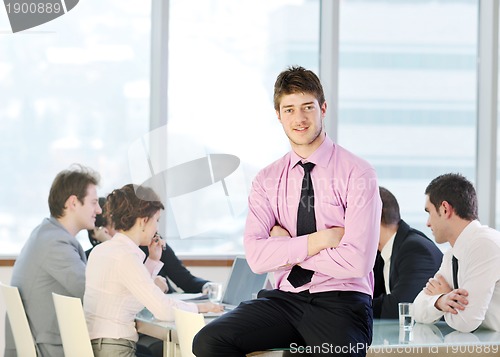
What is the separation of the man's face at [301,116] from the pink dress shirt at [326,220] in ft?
0.21

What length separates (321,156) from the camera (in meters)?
2.90

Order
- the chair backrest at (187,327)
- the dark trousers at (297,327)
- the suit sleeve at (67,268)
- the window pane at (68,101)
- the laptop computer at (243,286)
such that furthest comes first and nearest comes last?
1. the window pane at (68,101)
2. the laptop computer at (243,286)
3. the suit sleeve at (67,268)
4. the chair backrest at (187,327)
5. the dark trousers at (297,327)

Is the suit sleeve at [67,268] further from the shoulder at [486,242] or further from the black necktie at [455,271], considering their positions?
the shoulder at [486,242]

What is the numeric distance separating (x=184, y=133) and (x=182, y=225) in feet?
2.34

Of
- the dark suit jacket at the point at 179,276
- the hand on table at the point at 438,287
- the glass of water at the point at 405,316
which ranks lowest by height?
the dark suit jacket at the point at 179,276

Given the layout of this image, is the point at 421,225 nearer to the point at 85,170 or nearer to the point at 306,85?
the point at 85,170

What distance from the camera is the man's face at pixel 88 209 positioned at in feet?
14.8

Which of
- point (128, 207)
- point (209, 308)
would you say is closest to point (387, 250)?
point (209, 308)

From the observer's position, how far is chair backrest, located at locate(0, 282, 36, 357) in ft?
12.9

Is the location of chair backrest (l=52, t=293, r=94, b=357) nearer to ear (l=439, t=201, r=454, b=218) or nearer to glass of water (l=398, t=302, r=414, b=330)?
glass of water (l=398, t=302, r=414, b=330)

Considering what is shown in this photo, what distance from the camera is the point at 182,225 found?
21.9ft

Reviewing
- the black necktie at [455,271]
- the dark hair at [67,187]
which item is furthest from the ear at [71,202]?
the black necktie at [455,271]

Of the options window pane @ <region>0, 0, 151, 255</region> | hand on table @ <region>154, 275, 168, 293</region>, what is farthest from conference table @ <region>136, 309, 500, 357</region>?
window pane @ <region>0, 0, 151, 255</region>

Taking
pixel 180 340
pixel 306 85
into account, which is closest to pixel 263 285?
pixel 180 340
